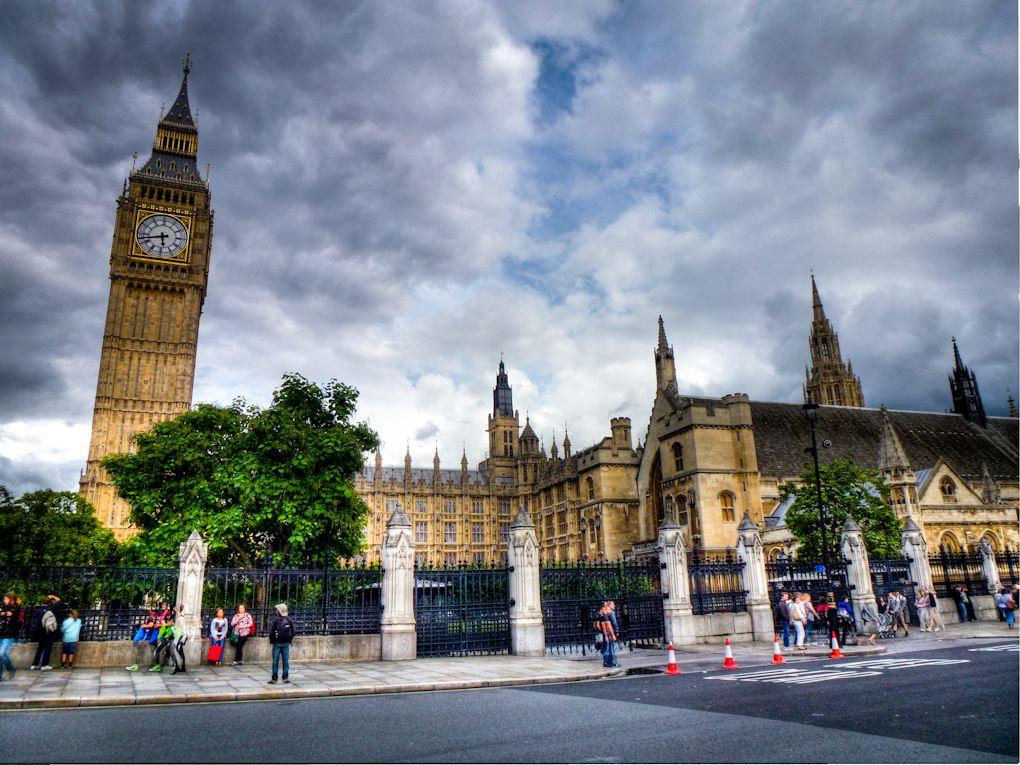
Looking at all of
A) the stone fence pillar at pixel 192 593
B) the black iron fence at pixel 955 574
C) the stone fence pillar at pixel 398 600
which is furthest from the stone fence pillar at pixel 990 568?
the stone fence pillar at pixel 192 593

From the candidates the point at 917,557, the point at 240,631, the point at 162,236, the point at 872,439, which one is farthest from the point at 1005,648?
the point at 162,236

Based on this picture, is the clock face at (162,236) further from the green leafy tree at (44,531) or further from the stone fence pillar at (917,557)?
the stone fence pillar at (917,557)

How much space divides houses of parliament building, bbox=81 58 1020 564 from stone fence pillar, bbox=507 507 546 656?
369 cm

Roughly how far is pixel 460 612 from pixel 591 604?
4181 millimetres

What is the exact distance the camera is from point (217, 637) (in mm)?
15766

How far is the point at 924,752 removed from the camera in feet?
21.4

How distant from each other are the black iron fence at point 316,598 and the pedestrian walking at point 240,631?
99 centimetres

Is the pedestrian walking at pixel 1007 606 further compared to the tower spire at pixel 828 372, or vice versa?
the tower spire at pixel 828 372

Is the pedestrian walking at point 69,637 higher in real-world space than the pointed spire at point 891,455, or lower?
lower

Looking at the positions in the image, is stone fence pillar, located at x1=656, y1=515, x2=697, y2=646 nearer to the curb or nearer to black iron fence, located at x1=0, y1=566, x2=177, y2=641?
the curb

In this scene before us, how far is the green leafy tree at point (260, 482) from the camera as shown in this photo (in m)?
26.2

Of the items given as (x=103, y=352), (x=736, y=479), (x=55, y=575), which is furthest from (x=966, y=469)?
(x=103, y=352)

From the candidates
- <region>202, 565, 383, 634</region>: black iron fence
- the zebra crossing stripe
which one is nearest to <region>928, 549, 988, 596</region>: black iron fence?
the zebra crossing stripe

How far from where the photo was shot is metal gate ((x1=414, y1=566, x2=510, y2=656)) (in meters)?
18.5
